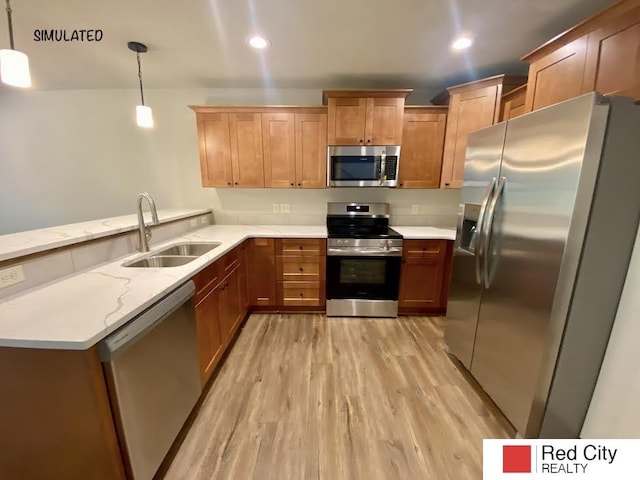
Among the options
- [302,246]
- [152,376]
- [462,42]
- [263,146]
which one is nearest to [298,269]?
[302,246]

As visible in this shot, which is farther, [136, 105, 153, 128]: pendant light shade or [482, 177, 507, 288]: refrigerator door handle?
[136, 105, 153, 128]: pendant light shade

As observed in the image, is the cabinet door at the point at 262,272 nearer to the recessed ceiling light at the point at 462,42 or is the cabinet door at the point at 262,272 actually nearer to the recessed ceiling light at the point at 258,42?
the recessed ceiling light at the point at 258,42

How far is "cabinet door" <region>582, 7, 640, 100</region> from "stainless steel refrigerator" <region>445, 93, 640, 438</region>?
0.30 metres

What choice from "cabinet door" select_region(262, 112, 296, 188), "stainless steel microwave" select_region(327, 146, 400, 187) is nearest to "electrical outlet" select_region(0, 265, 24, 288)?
"cabinet door" select_region(262, 112, 296, 188)

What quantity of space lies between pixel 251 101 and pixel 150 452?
10.6 ft

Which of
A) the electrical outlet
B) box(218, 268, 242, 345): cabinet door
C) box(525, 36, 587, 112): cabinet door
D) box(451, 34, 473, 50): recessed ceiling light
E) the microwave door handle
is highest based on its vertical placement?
box(451, 34, 473, 50): recessed ceiling light

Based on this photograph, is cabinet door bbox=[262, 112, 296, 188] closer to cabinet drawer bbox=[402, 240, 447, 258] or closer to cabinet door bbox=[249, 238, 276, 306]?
cabinet door bbox=[249, 238, 276, 306]

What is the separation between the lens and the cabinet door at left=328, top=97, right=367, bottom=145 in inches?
104

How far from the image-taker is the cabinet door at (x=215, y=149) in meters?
2.79

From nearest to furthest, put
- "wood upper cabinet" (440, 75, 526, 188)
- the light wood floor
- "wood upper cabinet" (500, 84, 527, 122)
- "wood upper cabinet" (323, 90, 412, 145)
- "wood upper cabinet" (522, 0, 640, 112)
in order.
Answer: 1. "wood upper cabinet" (522, 0, 640, 112)
2. the light wood floor
3. "wood upper cabinet" (500, 84, 527, 122)
4. "wood upper cabinet" (440, 75, 526, 188)
5. "wood upper cabinet" (323, 90, 412, 145)

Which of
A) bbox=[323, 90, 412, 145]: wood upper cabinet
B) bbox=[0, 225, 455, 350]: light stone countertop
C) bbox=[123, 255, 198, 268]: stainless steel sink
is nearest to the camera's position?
bbox=[0, 225, 455, 350]: light stone countertop

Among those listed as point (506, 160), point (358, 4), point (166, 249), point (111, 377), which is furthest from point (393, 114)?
point (111, 377)

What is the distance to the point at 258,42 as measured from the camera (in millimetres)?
2025

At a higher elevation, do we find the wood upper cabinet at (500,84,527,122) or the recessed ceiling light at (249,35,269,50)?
the recessed ceiling light at (249,35,269,50)
